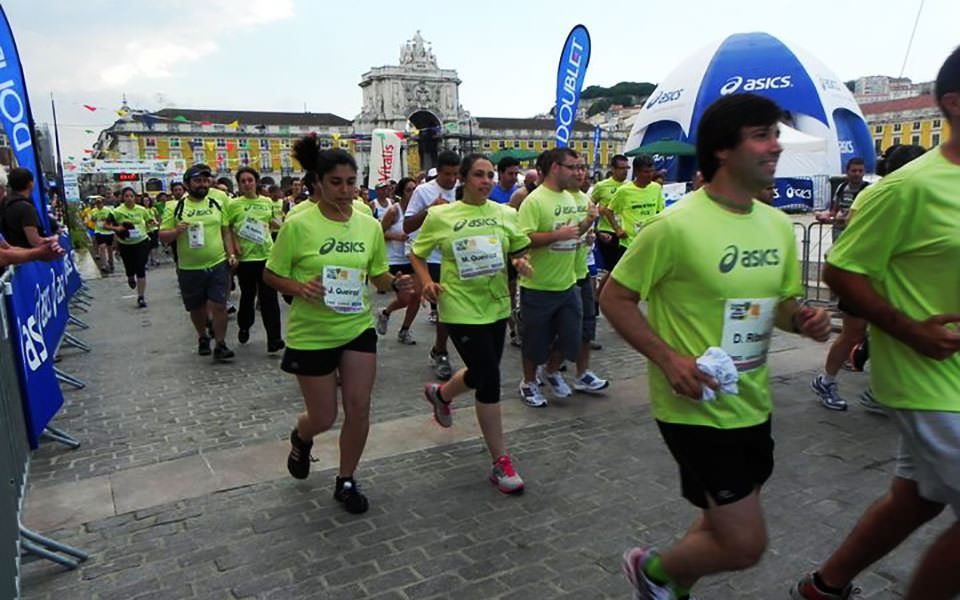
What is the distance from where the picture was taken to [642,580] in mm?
2471

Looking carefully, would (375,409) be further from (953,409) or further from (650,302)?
(953,409)

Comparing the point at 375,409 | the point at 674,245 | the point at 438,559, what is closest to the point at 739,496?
the point at 674,245

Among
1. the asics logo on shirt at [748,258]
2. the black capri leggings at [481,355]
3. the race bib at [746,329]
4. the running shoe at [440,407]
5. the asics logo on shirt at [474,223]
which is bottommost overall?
the running shoe at [440,407]

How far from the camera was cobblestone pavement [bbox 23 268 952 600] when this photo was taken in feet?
10.3

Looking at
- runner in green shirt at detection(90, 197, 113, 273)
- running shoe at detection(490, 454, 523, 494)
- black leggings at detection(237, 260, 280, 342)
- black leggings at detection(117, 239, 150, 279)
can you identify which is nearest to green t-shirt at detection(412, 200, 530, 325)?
running shoe at detection(490, 454, 523, 494)

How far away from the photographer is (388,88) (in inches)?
5094

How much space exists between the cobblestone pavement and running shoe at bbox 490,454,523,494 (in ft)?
0.23

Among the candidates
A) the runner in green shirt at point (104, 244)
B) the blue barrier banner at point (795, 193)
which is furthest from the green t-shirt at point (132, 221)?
the blue barrier banner at point (795, 193)

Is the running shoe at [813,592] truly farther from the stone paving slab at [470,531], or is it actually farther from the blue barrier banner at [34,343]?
the blue barrier banner at [34,343]

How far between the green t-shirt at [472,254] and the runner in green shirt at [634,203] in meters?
4.02

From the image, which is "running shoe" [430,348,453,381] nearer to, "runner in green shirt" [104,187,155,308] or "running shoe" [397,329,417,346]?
"running shoe" [397,329,417,346]

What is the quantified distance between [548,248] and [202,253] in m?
4.42

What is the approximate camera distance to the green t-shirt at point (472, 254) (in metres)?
4.28

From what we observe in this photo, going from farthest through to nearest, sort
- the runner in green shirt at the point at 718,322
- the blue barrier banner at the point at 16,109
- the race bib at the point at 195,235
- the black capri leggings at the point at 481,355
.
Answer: the race bib at the point at 195,235 < the blue barrier banner at the point at 16,109 < the black capri leggings at the point at 481,355 < the runner in green shirt at the point at 718,322
